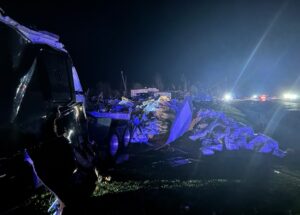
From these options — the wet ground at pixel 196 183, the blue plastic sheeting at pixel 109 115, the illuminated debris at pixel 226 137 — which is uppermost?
the blue plastic sheeting at pixel 109 115

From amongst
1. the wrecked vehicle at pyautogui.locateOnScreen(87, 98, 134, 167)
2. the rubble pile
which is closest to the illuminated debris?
the rubble pile

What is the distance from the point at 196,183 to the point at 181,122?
4.36 m

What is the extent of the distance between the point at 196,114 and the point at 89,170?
726 centimetres

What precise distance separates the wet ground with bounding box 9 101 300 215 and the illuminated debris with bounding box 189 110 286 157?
11.4 inches

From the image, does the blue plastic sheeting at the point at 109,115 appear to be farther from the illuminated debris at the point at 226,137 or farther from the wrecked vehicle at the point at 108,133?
the illuminated debris at the point at 226,137

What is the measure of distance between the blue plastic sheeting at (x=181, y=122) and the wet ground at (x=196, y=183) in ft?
1.15

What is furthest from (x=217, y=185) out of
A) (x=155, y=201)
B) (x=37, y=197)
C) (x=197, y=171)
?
(x=37, y=197)

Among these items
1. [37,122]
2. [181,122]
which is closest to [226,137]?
[181,122]

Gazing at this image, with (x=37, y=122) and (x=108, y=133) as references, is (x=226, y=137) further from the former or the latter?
(x=37, y=122)

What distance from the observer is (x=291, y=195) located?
5.46 meters

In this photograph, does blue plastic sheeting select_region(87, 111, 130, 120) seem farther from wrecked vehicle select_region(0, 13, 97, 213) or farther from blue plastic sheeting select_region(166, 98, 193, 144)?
wrecked vehicle select_region(0, 13, 97, 213)

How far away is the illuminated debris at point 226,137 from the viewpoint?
8.99 m

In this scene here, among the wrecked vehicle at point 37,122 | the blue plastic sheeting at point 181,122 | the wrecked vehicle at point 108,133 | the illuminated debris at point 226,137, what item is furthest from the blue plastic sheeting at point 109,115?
the illuminated debris at point 226,137

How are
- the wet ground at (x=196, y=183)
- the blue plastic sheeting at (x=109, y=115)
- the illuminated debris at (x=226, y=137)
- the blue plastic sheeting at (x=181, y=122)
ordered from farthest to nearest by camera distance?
the blue plastic sheeting at (x=181, y=122), the illuminated debris at (x=226, y=137), the blue plastic sheeting at (x=109, y=115), the wet ground at (x=196, y=183)
